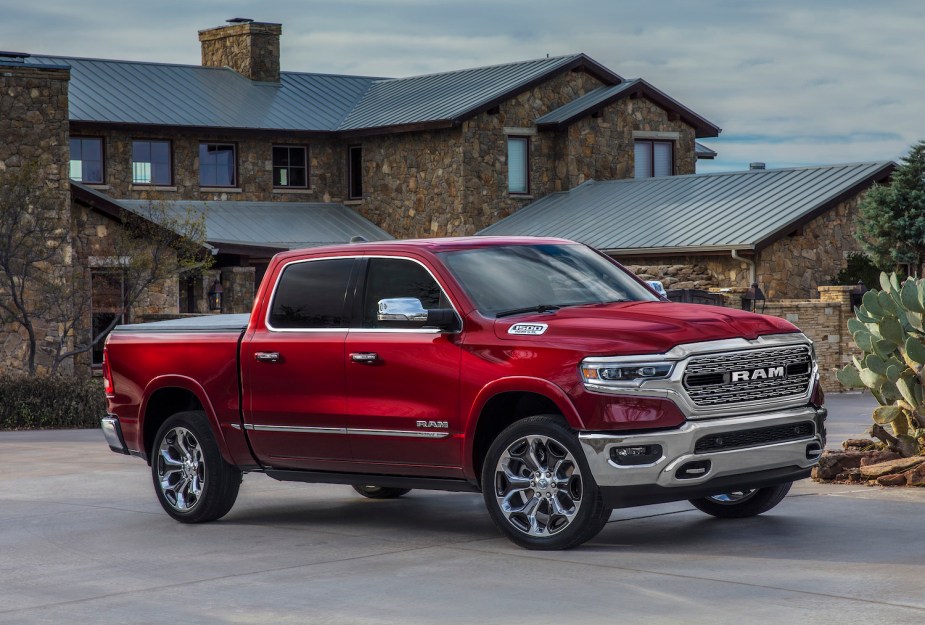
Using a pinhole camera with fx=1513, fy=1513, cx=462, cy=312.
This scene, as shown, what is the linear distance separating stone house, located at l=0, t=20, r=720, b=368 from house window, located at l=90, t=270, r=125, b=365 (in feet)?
15.3

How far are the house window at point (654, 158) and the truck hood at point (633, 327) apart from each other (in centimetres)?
3235

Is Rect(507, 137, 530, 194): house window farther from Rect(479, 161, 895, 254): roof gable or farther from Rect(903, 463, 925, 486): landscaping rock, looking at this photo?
Rect(903, 463, 925, 486): landscaping rock

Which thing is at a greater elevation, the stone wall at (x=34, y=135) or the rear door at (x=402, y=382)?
the stone wall at (x=34, y=135)

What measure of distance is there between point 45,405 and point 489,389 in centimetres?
1373

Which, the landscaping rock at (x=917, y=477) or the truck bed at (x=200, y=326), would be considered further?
the landscaping rock at (x=917, y=477)

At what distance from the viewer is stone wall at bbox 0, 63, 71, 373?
27.7 metres

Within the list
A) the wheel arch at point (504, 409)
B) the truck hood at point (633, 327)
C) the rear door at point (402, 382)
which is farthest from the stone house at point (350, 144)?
the truck hood at point (633, 327)

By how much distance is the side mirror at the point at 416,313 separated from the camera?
10.1 m

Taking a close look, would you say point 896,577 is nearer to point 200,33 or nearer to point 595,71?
point 595,71

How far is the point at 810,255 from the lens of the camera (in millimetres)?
33781

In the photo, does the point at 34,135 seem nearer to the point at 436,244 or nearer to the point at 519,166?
the point at 519,166

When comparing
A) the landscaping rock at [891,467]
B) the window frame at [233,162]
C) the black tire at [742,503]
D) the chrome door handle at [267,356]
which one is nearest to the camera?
the black tire at [742,503]

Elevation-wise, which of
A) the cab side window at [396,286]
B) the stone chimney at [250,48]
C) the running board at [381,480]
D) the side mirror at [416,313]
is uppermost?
the stone chimney at [250,48]

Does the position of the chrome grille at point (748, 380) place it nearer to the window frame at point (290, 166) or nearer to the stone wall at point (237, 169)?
the stone wall at point (237, 169)
